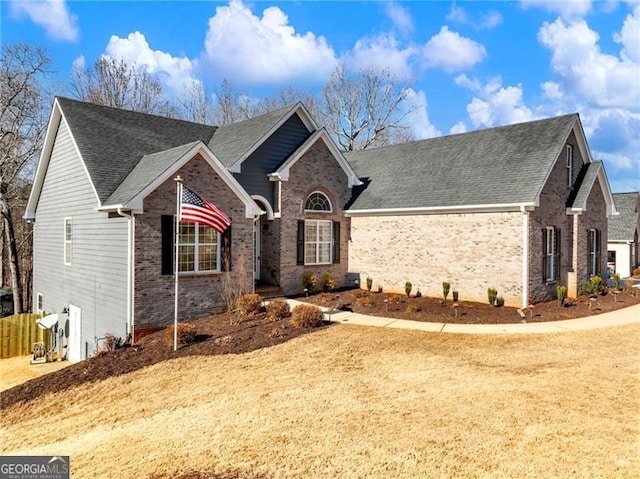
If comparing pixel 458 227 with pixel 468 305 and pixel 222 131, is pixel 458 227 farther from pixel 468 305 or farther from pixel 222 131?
pixel 222 131

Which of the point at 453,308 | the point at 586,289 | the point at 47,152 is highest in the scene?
the point at 47,152

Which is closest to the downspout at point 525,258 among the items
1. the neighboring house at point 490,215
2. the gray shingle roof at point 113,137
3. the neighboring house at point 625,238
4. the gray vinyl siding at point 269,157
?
the neighboring house at point 490,215

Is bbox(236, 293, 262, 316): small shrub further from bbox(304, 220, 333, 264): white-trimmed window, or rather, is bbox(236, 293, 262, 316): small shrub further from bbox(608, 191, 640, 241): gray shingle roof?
bbox(608, 191, 640, 241): gray shingle roof

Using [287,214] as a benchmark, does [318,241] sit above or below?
below

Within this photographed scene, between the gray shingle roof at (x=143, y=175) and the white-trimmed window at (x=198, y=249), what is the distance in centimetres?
173

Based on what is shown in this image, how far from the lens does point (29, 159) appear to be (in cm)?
2708

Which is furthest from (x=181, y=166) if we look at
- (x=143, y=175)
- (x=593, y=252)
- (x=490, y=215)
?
(x=593, y=252)

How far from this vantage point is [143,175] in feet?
47.8

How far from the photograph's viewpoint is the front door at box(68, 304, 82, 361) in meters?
16.3

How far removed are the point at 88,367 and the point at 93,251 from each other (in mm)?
5273

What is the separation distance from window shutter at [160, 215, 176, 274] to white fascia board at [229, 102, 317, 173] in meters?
4.44

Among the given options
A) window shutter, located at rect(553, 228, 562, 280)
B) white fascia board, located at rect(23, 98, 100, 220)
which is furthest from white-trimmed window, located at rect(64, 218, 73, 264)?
window shutter, located at rect(553, 228, 562, 280)

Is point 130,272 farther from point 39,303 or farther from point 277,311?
point 39,303

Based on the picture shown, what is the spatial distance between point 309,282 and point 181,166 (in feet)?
24.7
